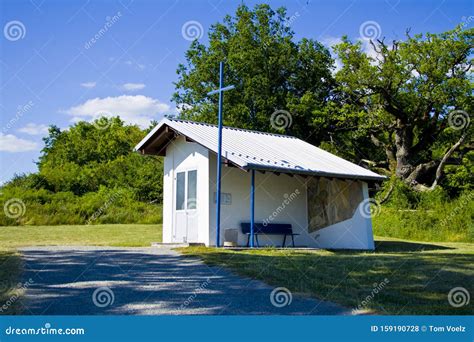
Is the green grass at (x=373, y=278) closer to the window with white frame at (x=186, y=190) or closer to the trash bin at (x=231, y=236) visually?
the trash bin at (x=231, y=236)

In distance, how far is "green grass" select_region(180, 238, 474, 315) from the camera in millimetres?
6309

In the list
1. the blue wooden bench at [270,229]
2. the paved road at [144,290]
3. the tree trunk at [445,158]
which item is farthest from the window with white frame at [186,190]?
the tree trunk at [445,158]

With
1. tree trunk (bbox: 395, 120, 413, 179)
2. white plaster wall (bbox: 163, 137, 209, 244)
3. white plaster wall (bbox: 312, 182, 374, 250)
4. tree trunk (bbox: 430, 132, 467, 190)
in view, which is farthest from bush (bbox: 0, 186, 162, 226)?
tree trunk (bbox: 430, 132, 467, 190)

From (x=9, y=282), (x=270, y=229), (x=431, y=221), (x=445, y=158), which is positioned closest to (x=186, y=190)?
(x=270, y=229)

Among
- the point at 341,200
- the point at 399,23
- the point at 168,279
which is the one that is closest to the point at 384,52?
the point at 399,23

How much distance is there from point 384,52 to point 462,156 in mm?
8066

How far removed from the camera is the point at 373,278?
8297mm

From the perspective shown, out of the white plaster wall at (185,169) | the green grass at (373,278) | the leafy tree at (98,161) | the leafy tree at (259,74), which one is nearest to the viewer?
the green grass at (373,278)

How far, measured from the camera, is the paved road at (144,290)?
586 cm

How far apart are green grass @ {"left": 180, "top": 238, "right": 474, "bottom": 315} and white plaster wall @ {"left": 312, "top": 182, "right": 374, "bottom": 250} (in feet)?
15.5

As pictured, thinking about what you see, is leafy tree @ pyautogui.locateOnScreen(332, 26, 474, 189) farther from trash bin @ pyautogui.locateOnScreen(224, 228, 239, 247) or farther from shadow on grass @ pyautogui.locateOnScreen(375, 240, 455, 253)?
trash bin @ pyautogui.locateOnScreen(224, 228, 239, 247)

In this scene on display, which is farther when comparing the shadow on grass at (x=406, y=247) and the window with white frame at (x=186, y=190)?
the window with white frame at (x=186, y=190)

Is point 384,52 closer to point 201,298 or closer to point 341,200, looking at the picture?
point 341,200

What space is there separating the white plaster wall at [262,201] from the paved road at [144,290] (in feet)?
17.8
